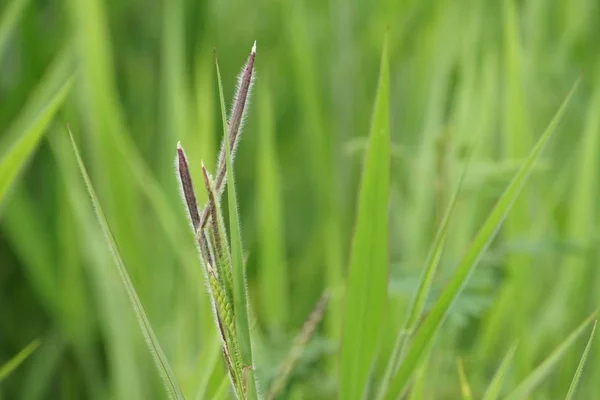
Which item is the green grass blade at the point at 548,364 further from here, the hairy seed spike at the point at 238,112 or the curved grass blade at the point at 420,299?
the hairy seed spike at the point at 238,112

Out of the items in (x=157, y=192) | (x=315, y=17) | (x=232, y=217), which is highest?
(x=315, y=17)

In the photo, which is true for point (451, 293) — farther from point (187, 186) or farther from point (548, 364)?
point (187, 186)

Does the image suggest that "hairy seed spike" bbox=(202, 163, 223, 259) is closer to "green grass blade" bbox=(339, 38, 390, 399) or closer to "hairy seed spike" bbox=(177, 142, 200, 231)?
"hairy seed spike" bbox=(177, 142, 200, 231)

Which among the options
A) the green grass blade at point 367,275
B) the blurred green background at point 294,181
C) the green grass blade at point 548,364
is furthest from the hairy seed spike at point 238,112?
the blurred green background at point 294,181

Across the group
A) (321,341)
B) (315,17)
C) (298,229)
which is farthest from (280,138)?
(321,341)

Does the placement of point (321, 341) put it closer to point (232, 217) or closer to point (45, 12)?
point (232, 217)
